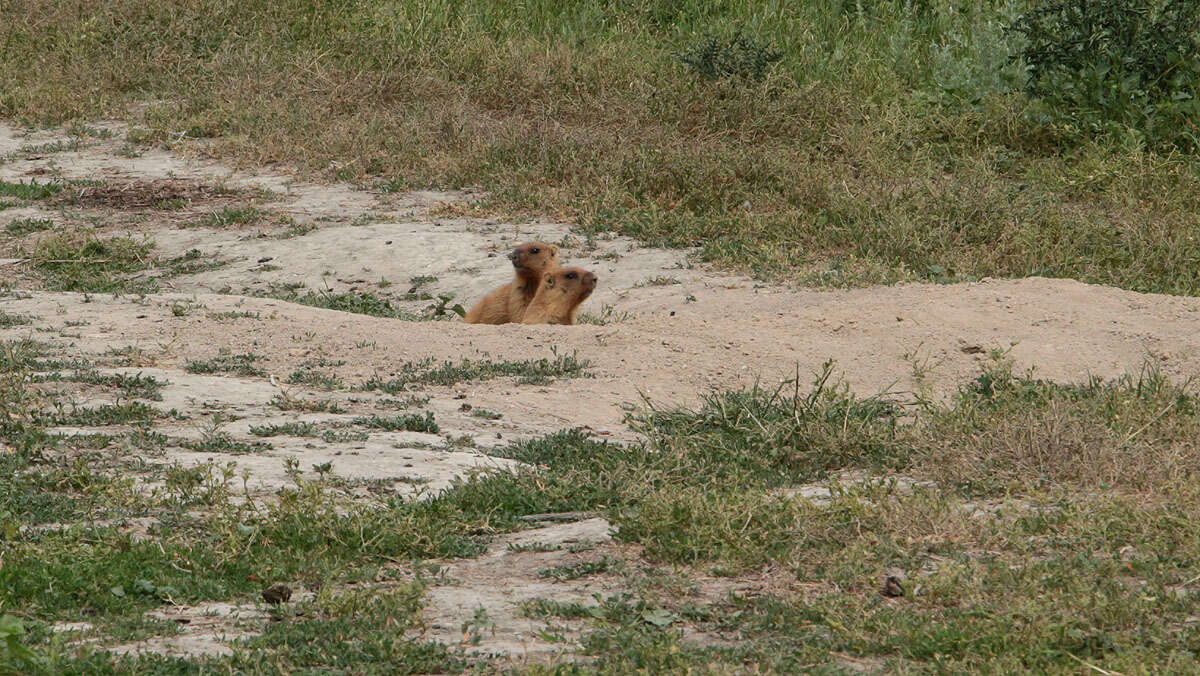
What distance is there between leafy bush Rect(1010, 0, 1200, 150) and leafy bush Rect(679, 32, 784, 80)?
2010mm

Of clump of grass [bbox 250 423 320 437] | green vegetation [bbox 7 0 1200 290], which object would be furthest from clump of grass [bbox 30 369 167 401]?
green vegetation [bbox 7 0 1200 290]

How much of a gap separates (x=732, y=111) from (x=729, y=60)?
0.70 m

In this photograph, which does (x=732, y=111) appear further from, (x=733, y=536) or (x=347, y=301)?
(x=733, y=536)

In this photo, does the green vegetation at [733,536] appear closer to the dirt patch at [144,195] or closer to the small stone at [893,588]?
the small stone at [893,588]

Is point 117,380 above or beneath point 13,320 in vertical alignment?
above

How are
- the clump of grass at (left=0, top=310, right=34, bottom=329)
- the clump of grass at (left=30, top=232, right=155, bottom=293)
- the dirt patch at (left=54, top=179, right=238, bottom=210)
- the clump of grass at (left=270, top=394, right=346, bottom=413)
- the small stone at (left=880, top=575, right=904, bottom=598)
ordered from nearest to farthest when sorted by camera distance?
the small stone at (left=880, top=575, right=904, bottom=598)
the clump of grass at (left=270, top=394, right=346, bottom=413)
the clump of grass at (left=0, top=310, right=34, bottom=329)
the clump of grass at (left=30, top=232, right=155, bottom=293)
the dirt patch at (left=54, top=179, right=238, bottom=210)

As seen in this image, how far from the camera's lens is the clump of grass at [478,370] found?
19.9ft

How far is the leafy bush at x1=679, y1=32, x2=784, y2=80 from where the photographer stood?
11547mm

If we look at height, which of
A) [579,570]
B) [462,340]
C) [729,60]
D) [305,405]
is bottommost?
[462,340]

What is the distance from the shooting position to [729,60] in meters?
11.6

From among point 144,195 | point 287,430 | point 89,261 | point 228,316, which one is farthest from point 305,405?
point 144,195

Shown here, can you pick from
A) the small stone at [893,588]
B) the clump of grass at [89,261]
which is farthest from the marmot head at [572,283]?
the small stone at [893,588]

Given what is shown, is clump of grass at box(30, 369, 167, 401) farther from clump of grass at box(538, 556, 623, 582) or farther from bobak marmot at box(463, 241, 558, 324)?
bobak marmot at box(463, 241, 558, 324)

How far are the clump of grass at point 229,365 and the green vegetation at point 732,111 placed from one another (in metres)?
3.27
